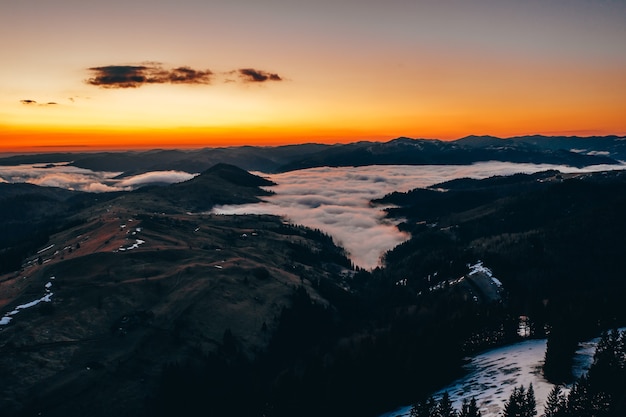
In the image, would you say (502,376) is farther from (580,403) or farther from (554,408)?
(580,403)

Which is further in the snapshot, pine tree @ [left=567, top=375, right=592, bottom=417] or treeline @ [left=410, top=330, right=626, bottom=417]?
pine tree @ [left=567, top=375, right=592, bottom=417]

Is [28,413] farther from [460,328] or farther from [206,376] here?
[460,328]

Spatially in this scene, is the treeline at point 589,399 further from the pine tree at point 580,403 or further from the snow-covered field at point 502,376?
the snow-covered field at point 502,376

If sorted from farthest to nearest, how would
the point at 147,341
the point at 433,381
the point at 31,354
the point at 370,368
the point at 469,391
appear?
the point at 147,341
the point at 31,354
the point at 370,368
the point at 433,381
the point at 469,391

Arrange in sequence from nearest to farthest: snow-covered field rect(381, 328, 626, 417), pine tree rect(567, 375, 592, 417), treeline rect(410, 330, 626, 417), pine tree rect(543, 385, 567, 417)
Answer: treeline rect(410, 330, 626, 417) < pine tree rect(567, 375, 592, 417) < pine tree rect(543, 385, 567, 417) < snow-covered field rect(381, 328, 626, 417)

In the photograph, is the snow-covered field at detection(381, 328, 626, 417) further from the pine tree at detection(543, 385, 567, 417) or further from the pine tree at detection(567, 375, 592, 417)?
the pine tree at detection(567, 375, 592, 417)

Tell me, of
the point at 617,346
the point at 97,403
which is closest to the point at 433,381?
the point at 617,346

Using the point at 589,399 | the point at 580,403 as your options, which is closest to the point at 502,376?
the point at 589,399

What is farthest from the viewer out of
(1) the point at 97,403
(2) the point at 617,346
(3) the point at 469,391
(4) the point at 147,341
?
(4) the point at 147,341

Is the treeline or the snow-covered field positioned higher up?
the treeline

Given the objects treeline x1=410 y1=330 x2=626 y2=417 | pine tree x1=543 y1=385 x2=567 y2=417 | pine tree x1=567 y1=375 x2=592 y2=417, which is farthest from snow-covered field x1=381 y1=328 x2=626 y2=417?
pine tree x1=567 y1=375 x2=592 y2=417
